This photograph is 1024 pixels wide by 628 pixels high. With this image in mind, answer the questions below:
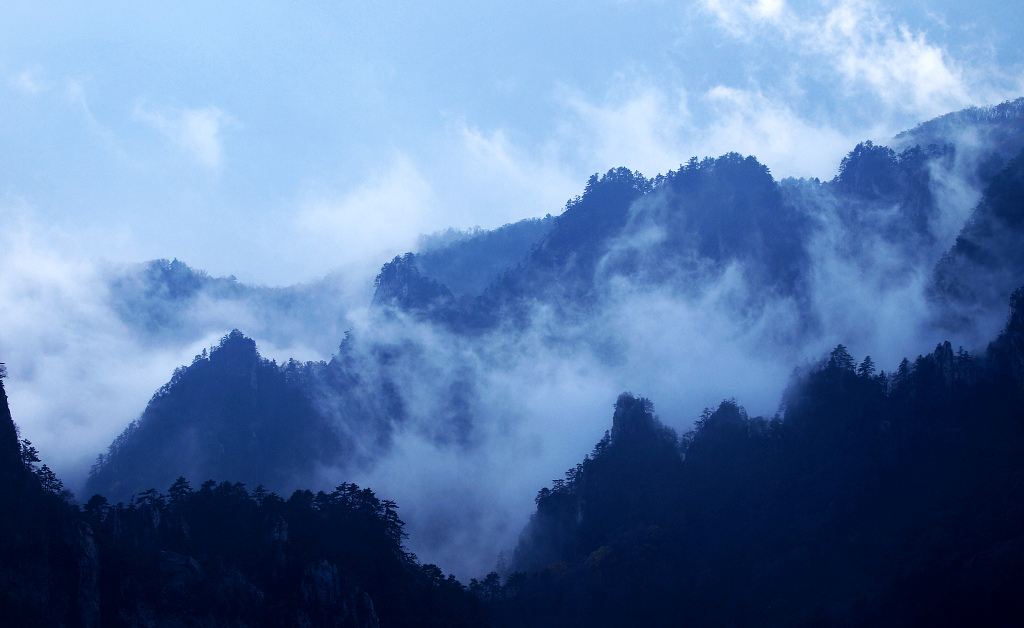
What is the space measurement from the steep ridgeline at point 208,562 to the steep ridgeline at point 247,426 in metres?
43.9

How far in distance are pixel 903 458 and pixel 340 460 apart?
8579 centimetres

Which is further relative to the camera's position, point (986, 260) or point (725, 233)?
point (725, 233)

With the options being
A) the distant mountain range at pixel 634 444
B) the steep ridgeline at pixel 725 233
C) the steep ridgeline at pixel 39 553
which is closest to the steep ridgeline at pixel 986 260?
the distant mountain range at pixel 634 444

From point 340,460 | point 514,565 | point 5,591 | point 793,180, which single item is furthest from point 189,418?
point 793,180

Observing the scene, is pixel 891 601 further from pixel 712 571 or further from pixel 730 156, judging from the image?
pixel 730 156

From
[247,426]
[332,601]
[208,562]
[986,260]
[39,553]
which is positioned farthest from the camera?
[247,426]

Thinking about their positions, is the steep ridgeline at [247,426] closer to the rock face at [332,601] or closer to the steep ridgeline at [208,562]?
the steep ridgeline at [208,562]

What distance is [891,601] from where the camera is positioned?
90.0m

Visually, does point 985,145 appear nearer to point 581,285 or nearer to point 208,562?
point 581,285

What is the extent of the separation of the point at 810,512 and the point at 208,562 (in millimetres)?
64994

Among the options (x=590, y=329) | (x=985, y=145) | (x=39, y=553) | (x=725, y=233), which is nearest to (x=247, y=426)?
(x=590, y=329)

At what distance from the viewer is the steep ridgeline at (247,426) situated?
490 ft

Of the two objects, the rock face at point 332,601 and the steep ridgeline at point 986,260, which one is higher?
the steep ridgeline at point 986,260

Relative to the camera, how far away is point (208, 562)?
85562 mm
